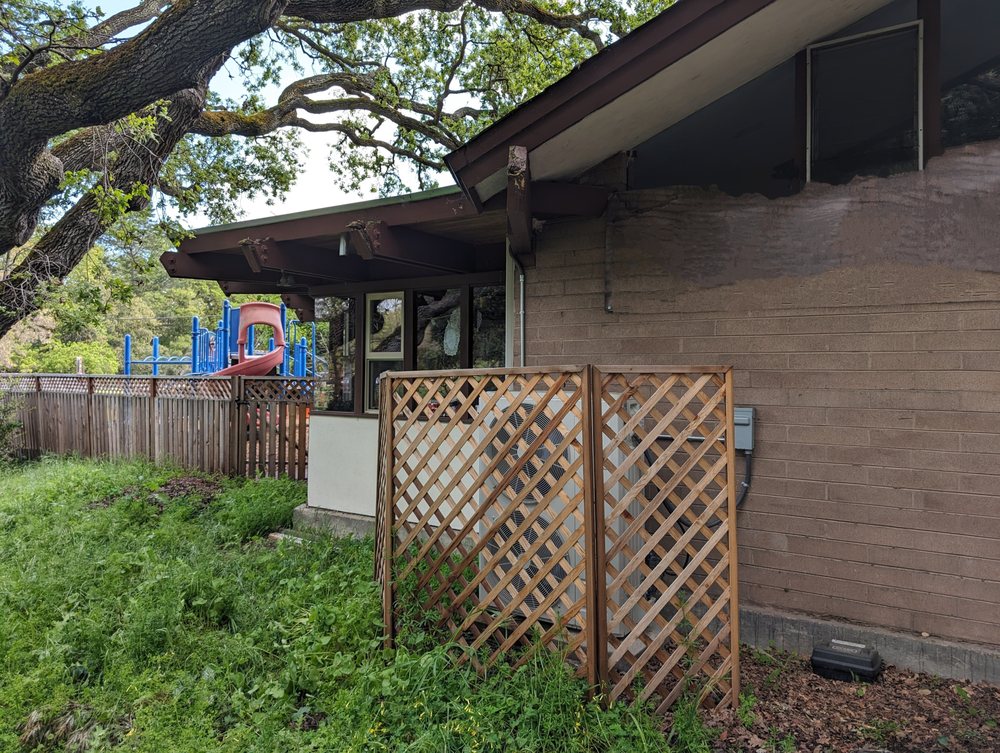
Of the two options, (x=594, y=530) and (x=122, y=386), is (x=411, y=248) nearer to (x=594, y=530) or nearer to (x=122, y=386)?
(x=594, y=530)

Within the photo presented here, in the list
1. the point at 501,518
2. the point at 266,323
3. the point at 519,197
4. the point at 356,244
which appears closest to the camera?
the point at 501,518

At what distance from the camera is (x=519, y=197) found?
3693 millimetres

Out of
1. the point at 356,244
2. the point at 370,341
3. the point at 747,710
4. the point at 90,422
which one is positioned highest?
the point at 356,244

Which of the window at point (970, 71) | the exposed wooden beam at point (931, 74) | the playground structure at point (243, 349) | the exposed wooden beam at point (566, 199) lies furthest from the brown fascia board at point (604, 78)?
the playground structure at point (243, 349)

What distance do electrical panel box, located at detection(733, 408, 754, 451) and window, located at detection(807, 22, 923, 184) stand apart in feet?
5.01

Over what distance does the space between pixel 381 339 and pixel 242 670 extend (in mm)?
3546

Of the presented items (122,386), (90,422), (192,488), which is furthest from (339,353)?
(90,422)

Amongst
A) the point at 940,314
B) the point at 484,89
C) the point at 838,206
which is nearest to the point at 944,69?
the point at 838,206

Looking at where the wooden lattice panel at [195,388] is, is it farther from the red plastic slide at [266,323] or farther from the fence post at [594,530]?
the fence post at [594,530]

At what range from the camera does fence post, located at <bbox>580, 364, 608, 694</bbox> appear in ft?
9.29

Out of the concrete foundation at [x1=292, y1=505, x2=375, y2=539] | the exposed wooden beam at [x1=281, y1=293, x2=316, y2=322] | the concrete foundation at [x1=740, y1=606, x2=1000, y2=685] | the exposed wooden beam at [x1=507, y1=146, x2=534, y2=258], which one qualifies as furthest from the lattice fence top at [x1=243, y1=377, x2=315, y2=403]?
the concrete foundation at [x1=740, y1=606, x2=1000, y2=685]

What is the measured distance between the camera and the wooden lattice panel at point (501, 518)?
296 centimetres

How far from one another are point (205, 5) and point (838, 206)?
445 cm

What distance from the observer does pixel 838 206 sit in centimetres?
368
